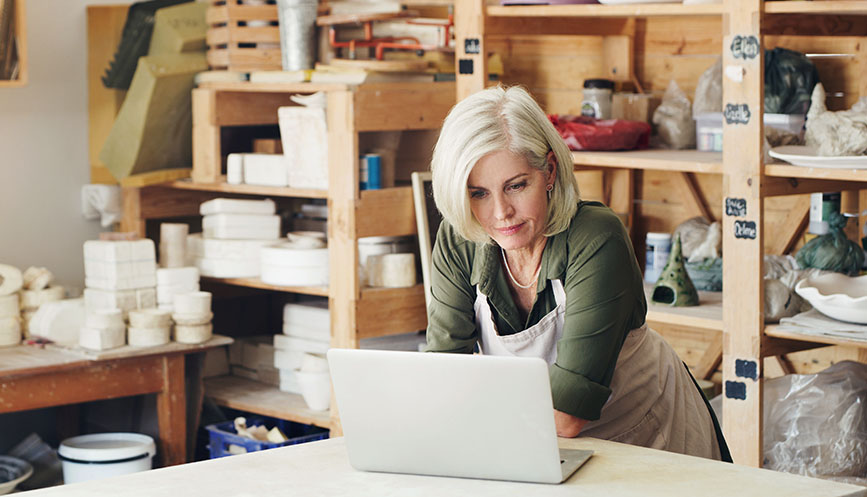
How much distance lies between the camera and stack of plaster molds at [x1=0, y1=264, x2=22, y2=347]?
392 centimetres

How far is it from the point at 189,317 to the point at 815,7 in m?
2.24

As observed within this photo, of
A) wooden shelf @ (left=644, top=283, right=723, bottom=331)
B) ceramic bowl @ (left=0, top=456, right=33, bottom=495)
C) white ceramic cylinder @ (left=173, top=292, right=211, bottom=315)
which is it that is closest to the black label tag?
wooden shelf @ (left=644, top=283, right=723, bottom=331)

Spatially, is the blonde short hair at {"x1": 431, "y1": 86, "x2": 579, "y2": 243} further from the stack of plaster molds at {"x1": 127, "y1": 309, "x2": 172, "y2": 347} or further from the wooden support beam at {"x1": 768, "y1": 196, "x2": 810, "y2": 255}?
the stack of plaster molds at {"x1": 127, "y1": 309, "x2": 172, "y2": 347}

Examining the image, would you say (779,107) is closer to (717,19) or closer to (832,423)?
(717,19)

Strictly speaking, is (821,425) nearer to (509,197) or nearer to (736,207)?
(736,207)

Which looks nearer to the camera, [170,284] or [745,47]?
[745,47]

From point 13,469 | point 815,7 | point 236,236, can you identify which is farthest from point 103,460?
point 815,7

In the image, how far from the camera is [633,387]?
2.42 meters

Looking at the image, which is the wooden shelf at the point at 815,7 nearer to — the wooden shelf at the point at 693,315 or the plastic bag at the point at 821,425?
the wooden shelf at the point at 693,315

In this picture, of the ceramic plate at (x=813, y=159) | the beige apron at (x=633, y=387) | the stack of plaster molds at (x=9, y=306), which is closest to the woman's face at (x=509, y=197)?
the beige apron at (x=633, y=387)

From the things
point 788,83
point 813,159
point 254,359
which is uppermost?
point 788,83

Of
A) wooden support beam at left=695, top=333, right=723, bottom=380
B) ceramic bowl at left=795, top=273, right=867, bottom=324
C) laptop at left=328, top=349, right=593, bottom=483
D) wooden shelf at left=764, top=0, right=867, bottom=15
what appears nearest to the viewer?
laptop at left=328, top=349, right=593, bottom=483

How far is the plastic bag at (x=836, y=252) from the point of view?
3.31 meters

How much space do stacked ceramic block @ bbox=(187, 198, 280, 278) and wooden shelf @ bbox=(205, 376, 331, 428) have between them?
17.6 inches
